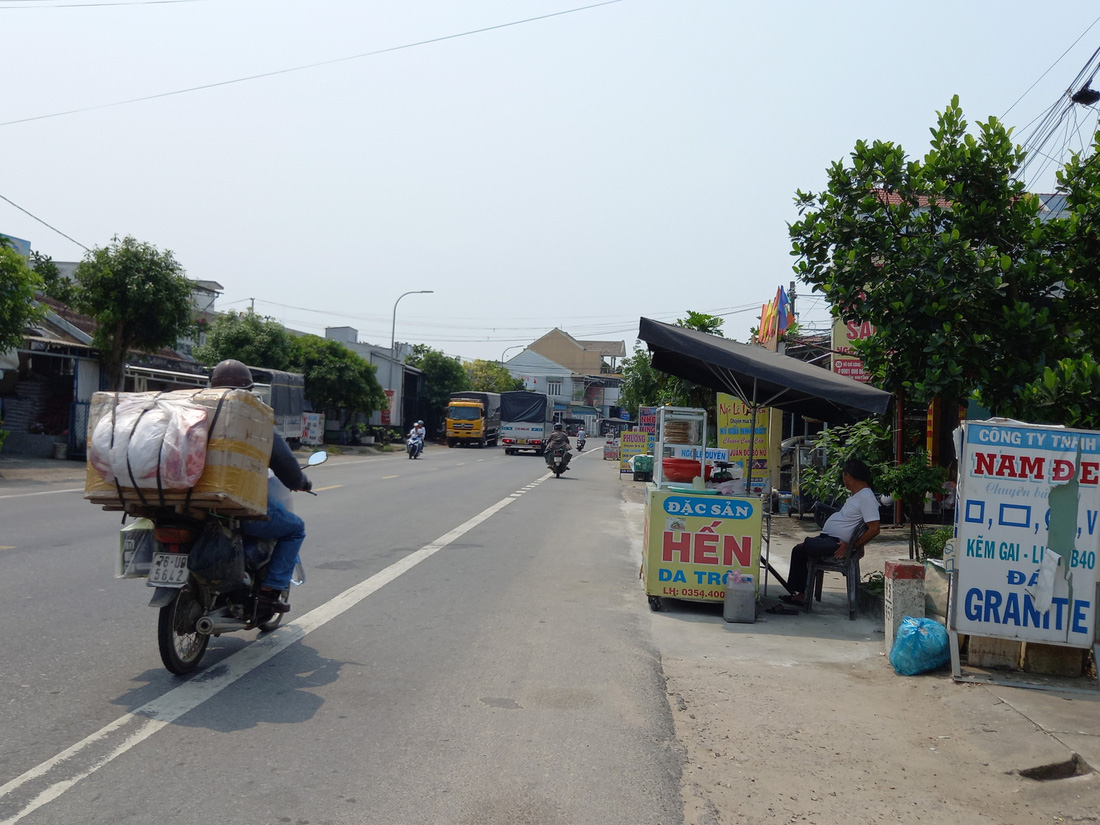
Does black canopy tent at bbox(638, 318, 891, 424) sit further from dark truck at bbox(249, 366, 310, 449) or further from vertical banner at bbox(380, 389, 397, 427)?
vertical banner at bbox(380, 389, 397, 427)

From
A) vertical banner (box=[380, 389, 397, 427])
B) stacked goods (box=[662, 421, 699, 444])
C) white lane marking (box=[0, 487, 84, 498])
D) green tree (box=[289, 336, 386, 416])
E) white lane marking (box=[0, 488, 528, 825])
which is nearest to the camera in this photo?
white lane marking (box=[0, 488, 528, 825])

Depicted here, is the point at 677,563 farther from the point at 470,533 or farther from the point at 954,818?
the point at 470,533

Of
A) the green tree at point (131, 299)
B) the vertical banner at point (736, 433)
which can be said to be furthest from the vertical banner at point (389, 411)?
the vertical banner at point (736, 433)

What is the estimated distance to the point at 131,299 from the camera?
968 inches

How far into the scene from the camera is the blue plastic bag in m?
6.30

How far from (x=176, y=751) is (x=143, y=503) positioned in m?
1.51

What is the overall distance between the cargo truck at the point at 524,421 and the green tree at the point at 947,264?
1527 inches

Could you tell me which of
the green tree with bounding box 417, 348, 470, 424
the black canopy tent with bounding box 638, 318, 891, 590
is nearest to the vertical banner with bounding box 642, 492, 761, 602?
the black canopy tent with bounding box 638, 318, 891, 590

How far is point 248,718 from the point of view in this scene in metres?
4.75

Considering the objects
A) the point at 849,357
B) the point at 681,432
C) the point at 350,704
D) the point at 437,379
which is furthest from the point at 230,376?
the point at 437,379

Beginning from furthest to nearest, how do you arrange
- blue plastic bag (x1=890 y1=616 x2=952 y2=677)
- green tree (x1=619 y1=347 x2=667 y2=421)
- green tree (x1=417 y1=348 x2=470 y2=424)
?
green tree (x1=417 y1=348 x2=470 y2=424) < green tree (x1=619 y1=347 x2=667 y2=421) < blue plastic bag (x1=890 y1=616 x2=952 y2=677)

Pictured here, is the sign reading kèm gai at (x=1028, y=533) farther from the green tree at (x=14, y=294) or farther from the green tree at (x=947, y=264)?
the green tree at (x=14, y=294)

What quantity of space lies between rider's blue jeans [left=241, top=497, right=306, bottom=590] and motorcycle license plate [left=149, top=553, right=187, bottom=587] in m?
0.60

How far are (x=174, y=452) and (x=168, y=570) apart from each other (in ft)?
2.45
